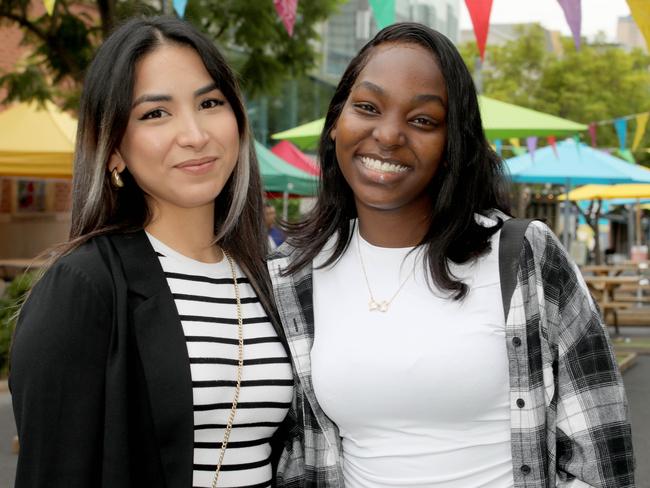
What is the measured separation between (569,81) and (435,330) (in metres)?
29.9

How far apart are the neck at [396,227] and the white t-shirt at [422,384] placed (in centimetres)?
8

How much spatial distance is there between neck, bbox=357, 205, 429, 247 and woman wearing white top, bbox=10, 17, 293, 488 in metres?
0.43

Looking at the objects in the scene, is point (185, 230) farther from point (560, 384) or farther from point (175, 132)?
point (560, 384)

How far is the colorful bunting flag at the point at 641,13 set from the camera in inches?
140

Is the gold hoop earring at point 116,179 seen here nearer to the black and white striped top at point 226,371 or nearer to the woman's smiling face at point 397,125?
the black and white striped top at point 226,371

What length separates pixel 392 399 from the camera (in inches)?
94.0

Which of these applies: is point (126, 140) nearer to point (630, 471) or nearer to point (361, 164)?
point (361, 164)

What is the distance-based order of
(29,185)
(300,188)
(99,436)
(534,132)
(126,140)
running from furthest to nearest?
(29,185)
(300,188)
(534,132)
(126,140)
(99,436)

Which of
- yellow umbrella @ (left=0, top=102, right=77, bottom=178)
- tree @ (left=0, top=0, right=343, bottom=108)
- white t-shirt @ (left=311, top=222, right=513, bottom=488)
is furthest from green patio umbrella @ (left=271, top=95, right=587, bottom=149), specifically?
white t-shirt @ (left=311, top=222, right=513, bottom=488)

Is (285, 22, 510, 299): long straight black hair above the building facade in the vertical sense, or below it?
below

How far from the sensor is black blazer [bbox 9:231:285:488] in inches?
84.8

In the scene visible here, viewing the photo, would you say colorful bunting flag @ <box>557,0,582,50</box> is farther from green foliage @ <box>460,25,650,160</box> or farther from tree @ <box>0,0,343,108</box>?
green foliage @ <box>460,25,650,160</box>

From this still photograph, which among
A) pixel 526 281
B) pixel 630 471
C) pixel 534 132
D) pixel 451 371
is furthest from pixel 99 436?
pixel 534 132

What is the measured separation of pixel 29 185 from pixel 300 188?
9.79m
